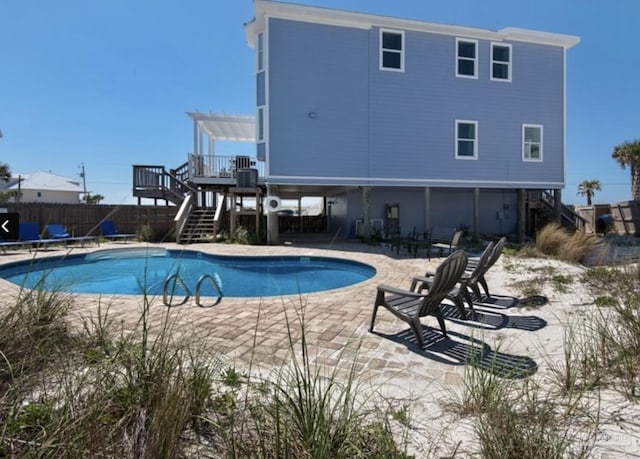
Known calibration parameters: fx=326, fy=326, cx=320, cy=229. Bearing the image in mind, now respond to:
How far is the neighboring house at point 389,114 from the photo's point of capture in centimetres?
1272

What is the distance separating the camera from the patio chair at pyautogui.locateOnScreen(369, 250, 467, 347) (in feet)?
11.2

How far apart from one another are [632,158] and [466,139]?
13.9m

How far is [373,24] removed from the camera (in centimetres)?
1299

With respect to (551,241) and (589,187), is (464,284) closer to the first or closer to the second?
(551,241)

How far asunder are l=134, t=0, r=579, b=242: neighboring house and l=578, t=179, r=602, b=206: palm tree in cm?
1977

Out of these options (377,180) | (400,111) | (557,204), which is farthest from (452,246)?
(557,204)

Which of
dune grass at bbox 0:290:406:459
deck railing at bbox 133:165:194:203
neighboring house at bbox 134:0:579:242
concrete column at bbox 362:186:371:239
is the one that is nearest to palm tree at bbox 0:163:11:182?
deck railing at bbox 133:165:194:203


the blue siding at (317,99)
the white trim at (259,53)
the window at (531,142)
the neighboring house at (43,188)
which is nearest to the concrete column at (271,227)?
the blue siding at (317,99)

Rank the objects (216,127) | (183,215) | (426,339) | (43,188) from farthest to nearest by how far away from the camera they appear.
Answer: (43,188), (216,127), (183,215), (426,339)

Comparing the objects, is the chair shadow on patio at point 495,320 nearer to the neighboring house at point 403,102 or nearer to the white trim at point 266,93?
the neighboring house at point 403,102

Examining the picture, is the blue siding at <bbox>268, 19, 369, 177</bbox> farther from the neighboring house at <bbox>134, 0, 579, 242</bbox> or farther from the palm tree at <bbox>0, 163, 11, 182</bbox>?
the palm tree at <bbox>0, 163, 11, 182</bbox>

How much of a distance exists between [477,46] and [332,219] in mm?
10981

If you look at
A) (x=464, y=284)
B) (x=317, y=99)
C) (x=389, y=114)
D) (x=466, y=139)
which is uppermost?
(x=317, y=99)

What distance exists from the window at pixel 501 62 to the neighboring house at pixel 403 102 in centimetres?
4
